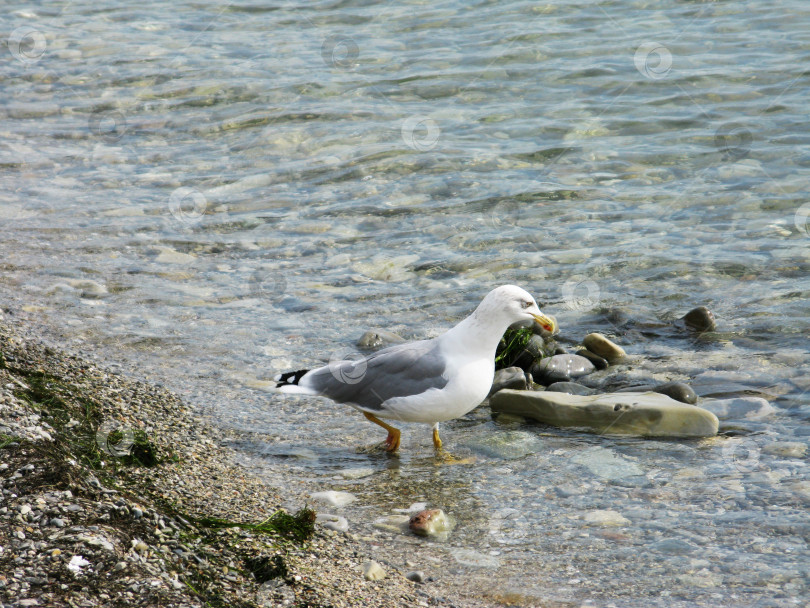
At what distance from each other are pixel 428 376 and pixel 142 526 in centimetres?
229

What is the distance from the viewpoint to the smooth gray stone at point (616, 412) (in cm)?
591

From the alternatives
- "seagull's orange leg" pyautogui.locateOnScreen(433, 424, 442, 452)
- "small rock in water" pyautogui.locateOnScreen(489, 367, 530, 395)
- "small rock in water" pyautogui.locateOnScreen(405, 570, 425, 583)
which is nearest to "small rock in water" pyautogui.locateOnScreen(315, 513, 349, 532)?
"small rock in water" pyautogui.locateOnScreen(405, 570, 425, 583)

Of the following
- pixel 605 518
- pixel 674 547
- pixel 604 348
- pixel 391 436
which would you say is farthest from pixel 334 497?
pixel 604 348

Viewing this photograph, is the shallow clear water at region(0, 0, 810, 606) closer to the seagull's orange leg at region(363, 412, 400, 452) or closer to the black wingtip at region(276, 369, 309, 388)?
the seagull's orange leg at region(363, 412, 400, 452)

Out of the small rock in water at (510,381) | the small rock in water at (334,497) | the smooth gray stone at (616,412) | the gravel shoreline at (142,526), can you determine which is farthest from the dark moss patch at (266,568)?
the small rock in water at (510,381)

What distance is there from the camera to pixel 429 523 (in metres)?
4.86

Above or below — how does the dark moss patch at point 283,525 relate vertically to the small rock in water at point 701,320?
below

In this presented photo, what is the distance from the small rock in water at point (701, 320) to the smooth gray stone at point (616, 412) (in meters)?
1.43

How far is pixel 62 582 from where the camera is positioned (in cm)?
341

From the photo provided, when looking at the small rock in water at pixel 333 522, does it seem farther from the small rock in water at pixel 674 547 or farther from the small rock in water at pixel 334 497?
the small rock in water at pixel 674 547

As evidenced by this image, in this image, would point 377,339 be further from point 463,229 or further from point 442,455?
point 463,229

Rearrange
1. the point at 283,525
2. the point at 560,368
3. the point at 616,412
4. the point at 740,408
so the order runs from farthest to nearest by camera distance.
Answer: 1. the point at 560,368
2. the point at 740,408
3. the point at 616,412
4. the point at 283,525

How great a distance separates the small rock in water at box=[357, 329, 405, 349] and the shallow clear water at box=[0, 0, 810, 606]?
0.27m

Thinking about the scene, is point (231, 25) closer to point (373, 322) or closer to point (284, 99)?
point (284, 99)
